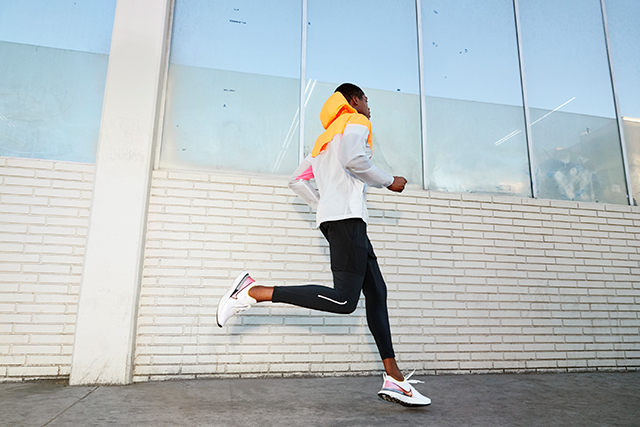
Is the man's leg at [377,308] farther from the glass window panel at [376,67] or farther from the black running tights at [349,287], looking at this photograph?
the glass window panel at [376,67]

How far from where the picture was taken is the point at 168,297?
9.14 ft

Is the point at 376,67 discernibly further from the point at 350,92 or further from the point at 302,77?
the point at 350,92

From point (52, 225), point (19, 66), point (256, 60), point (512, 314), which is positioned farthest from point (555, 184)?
point (19, 66)

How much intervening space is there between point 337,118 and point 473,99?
212cm

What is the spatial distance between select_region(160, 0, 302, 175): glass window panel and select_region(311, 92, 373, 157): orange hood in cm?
104

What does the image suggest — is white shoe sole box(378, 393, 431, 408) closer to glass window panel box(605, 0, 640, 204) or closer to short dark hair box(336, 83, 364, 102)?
short dark hair box(336, 83, 364, 102)

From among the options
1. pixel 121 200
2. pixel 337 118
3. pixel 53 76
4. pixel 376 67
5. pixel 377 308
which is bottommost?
pixel 377 308

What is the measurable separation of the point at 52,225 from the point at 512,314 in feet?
11.2

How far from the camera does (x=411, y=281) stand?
3.18 m

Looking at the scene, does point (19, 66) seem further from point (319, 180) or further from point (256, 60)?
point (319, 180)

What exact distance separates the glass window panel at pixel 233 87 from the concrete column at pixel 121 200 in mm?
256

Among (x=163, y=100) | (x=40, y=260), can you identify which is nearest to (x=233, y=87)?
(x=163, y=100)

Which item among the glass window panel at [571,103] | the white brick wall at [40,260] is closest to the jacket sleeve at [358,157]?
the white brick wall at [40,260]

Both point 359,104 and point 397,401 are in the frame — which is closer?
point 397,401
